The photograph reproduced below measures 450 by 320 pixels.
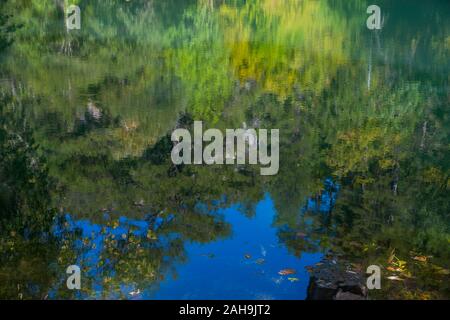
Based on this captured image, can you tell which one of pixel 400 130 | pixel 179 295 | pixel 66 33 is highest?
pixel 66 33

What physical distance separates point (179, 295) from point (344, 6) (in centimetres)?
3727

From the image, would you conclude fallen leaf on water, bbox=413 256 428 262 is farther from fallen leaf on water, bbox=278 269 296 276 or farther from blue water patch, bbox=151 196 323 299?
fallen leaf on water, bbox=278 269 296 276

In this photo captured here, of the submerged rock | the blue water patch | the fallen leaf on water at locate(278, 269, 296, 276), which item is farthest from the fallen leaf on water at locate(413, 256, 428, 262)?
the fallen leaf on water at locate(278, 269, 296, 276)

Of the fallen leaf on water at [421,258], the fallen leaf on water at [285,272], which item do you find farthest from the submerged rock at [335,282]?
the fallen leaf on water at [421,258]

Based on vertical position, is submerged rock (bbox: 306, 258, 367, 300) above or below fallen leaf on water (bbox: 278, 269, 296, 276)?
above

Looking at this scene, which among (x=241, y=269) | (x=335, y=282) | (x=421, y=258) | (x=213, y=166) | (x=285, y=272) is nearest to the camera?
(x=335, y=282)

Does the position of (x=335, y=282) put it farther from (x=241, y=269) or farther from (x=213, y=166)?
(x=213, y=166)

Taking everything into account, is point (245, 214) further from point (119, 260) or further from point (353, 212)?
point (119, 260)

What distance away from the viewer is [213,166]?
11461 mm

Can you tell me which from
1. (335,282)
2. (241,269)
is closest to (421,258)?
(335,282)

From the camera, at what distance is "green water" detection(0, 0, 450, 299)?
7777 mm

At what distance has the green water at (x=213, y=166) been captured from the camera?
25.5 feet

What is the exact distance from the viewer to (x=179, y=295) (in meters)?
6.67
